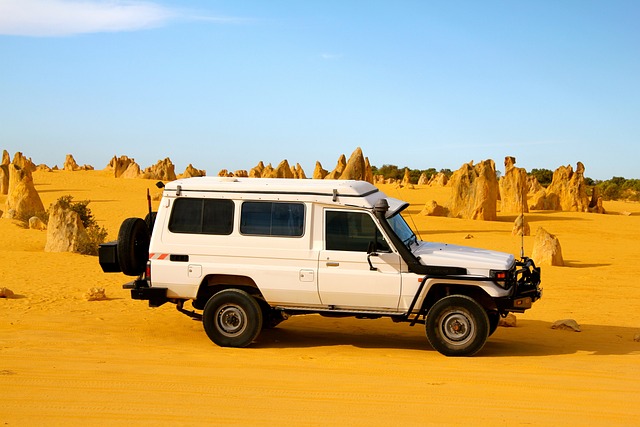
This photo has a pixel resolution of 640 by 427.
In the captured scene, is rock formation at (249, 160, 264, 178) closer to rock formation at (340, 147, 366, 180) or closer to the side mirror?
rock formation at (340, 147, 366, 180)

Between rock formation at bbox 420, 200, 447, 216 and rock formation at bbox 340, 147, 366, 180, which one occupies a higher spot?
rock formation at bbox 340, 147, 366, 180

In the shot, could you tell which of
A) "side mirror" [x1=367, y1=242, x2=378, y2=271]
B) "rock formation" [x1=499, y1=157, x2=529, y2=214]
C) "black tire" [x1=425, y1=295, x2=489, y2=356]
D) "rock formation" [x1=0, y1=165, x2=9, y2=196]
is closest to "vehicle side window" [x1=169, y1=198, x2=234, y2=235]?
"side mirror" [x1=367, y1=242, x2=378, y2=271]

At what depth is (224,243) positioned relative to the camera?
10617 millimetres

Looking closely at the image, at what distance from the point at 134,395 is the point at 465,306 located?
4.34 metres

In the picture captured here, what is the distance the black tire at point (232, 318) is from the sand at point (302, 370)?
0.19 m

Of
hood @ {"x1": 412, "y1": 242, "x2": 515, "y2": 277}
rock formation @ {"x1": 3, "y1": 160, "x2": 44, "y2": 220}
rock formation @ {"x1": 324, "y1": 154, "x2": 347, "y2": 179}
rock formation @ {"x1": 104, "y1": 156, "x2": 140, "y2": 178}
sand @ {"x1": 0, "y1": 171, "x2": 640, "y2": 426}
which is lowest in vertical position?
sand @ {"x1": 0, "y1": 171, "x2": 640, "y2": 426}

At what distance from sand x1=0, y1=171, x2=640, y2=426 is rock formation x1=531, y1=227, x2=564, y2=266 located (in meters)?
5.14

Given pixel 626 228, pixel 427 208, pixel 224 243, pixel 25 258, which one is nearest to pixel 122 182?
pixel 427 208

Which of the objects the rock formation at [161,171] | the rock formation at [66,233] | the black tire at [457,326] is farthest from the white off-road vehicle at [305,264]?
the rock formation at [161,171]

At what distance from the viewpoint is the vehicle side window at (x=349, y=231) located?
1033 centimetres

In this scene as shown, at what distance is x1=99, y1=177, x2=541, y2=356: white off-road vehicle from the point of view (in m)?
10.2

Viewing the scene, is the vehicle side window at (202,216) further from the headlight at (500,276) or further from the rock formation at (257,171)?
the rock formation at (257,171)

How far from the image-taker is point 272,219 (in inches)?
416

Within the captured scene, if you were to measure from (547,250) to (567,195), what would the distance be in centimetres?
2901
